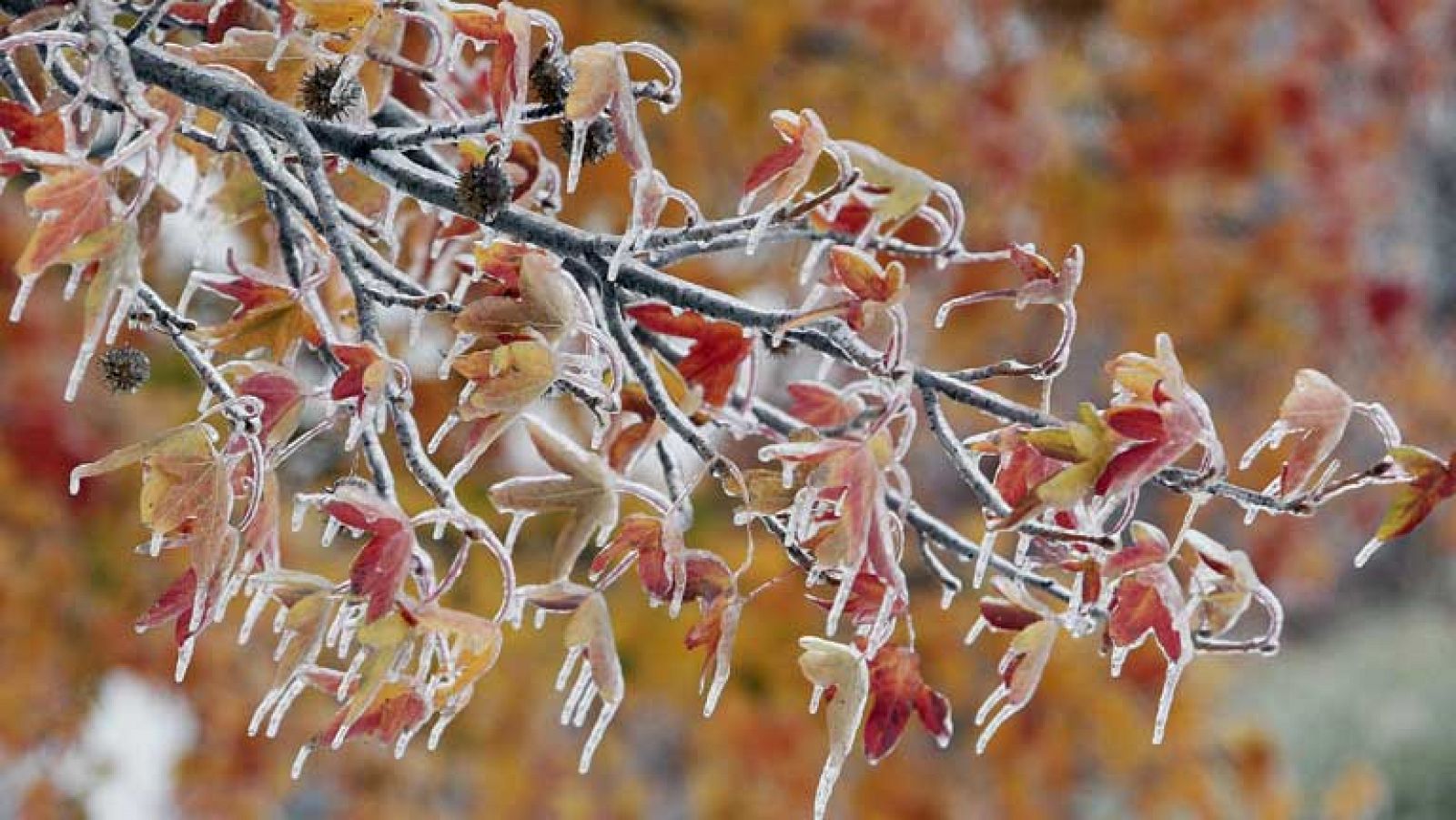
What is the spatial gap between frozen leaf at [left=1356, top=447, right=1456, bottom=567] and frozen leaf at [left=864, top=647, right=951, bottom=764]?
217mm

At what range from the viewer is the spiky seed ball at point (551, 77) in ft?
2.25

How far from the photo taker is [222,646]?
2896 mm

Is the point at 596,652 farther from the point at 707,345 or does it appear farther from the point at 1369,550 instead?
the point at 1369,550

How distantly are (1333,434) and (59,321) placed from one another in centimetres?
248

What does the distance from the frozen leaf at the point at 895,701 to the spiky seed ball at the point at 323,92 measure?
0.37 metres

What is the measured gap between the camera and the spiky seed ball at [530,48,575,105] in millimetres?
687

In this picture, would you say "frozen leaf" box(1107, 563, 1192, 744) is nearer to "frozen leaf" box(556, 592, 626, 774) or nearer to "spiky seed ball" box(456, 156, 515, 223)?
"frozen leaf" box(556, 592, 626, 774)

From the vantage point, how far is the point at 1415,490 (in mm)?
703

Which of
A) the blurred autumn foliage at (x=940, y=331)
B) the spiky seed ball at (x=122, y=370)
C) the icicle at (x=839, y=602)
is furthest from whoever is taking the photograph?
the blurred autumn foliage at (x=940, y=331)

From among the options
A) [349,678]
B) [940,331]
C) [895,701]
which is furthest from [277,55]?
[940,331]

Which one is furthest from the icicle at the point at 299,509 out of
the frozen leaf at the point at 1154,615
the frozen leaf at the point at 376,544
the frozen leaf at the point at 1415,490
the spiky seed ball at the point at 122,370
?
the frozen leaf at the point at 1415,490

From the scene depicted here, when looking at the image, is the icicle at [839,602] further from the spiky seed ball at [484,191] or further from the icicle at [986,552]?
the spiky seed ball at [484,191]

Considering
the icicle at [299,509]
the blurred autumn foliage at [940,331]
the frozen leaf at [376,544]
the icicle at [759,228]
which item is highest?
the icicle at [759,228]

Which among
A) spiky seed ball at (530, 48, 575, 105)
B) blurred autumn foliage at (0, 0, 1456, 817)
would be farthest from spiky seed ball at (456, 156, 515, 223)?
blurred autumn foliage at (0, 0, 1456, 817)
